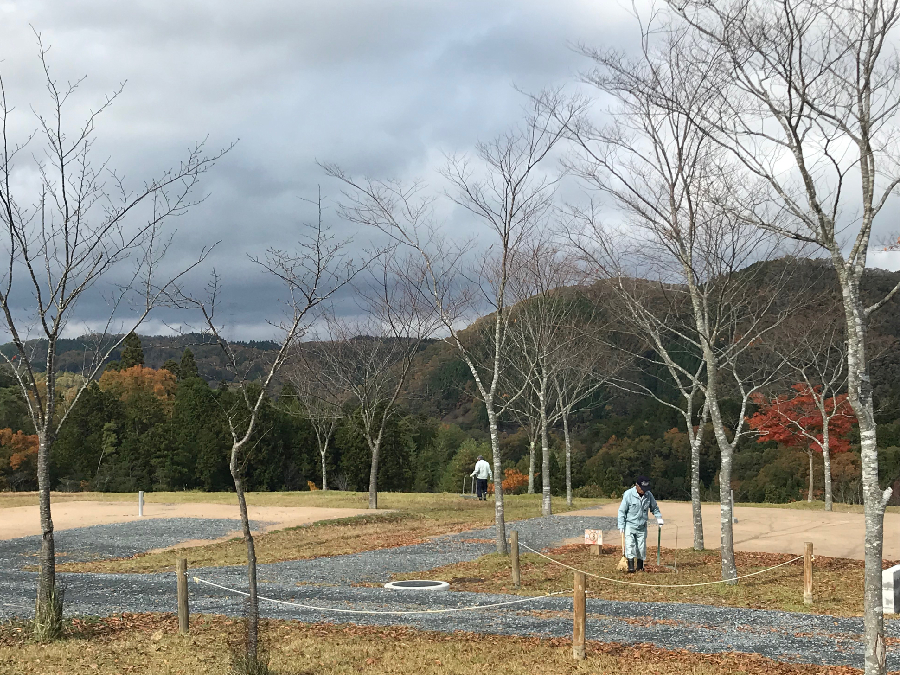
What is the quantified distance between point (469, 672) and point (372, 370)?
25.4 metres

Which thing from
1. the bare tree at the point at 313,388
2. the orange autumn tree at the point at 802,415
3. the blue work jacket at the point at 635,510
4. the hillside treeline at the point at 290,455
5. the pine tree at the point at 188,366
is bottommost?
the hillside treeline at the point at 290,455

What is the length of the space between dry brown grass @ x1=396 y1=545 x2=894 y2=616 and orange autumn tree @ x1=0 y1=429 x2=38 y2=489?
50.1 m

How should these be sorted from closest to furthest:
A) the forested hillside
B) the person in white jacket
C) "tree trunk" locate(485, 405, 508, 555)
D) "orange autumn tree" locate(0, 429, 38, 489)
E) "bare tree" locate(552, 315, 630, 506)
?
"tree trunk" locate(485, 405, 508, 555)
"bare tree" locate(552, 315, 630, 506)
the person in white jacket
the forested hillside
"orange autumn tree" locate(0, 429, 38, 489)

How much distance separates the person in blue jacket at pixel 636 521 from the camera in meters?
14.1

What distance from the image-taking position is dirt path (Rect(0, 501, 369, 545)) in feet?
76.7

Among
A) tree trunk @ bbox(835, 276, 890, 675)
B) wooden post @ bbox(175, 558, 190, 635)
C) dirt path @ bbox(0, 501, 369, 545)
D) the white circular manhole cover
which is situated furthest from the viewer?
dirt path @ bbox(0, 501, 369, 545)

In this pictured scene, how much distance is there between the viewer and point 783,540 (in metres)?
19.0

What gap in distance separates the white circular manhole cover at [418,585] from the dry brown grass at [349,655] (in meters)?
2.95

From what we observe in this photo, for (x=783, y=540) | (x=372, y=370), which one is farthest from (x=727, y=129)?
(x=372, y=370)

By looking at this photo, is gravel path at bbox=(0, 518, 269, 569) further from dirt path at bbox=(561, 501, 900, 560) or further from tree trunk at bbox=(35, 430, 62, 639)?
dirt path at bbox=(561, 501, 900, 560)

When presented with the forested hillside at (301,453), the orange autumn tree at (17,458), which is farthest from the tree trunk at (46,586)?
the orange autumn tree at (17,458)

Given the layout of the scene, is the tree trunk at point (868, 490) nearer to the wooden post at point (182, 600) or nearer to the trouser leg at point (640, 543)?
the wooden post at point (182, 600)

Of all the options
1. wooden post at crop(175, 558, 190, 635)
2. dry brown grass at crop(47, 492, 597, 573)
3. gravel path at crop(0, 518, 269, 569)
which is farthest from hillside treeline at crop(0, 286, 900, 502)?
wooden post at crop(175, 558, 190, 635)

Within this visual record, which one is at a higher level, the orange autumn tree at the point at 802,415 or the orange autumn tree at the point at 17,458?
the orange autumn tree at the point at 802,415
